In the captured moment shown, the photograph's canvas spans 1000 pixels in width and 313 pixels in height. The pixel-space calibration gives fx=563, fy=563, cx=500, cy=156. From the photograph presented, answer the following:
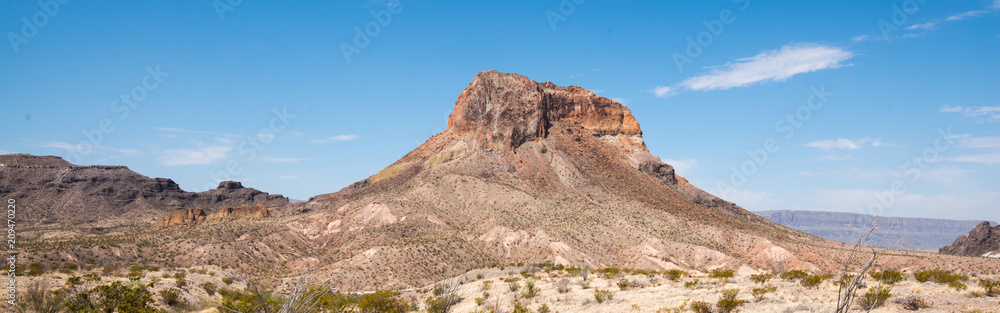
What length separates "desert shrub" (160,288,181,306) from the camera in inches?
1096

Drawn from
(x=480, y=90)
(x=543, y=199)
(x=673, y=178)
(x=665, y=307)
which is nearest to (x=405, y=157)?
(x=480, y=90)

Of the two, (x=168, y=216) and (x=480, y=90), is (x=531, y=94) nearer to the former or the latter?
(x=480, y=90)

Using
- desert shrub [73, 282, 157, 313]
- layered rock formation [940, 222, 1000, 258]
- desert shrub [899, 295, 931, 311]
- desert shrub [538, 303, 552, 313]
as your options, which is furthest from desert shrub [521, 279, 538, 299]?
layered rock formation [940, 222, 1000, 258]

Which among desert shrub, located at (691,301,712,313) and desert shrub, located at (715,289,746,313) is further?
desert shrub, located at (715,289,746,313)

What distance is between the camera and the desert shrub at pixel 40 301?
22.2 m

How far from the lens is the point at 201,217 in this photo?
92.9 m

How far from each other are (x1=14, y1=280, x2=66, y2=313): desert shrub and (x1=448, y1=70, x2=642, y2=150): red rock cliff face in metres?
70.5

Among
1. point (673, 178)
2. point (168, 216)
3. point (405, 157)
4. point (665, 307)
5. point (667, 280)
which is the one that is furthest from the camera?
point (405, 157)

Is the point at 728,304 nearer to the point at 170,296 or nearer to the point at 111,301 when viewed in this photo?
the point at 111,301

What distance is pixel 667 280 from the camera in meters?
29.7

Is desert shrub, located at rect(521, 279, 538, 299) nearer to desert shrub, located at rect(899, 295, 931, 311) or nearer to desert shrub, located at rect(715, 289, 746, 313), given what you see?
desert shrub, located at rect(715, 289, 746, 313)

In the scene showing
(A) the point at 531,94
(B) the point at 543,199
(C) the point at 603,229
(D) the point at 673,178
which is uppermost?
(A) the point at 531,94

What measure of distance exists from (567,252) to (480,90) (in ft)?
147

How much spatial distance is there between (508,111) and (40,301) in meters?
75.9
